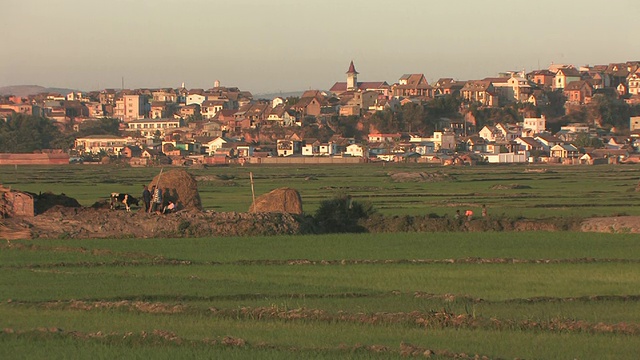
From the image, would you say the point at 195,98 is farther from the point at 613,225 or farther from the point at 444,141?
the point at 613,225

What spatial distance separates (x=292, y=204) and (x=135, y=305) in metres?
14.8

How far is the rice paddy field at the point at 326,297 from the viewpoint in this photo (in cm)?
1362

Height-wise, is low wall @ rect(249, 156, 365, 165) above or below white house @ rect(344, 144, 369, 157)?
below

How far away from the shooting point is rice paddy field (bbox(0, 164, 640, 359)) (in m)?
13.6

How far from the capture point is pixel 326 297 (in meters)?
17.6

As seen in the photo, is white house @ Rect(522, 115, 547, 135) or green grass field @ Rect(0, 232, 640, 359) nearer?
green grass field @ Rect(0, 232, 640, 359)

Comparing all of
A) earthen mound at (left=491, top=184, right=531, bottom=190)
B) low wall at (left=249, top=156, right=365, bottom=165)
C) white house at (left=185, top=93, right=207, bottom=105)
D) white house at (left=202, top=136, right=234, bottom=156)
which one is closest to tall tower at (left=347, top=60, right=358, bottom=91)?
white house at (left=185, top=93, right=207, bottom=105)

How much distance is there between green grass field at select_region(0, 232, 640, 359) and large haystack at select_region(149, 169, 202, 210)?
16.7ft

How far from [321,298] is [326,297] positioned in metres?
0.13

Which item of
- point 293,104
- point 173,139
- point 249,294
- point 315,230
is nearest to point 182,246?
point 315,230

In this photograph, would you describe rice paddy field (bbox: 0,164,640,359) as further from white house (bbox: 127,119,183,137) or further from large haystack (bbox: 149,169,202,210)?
white house (bbox: 127,119,183,137)

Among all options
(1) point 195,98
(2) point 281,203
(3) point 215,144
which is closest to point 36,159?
(3) point 215,144

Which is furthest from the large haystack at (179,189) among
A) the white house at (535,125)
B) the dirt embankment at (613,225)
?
the white house at (535,125)

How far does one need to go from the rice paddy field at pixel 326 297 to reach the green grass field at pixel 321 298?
0.10ft
